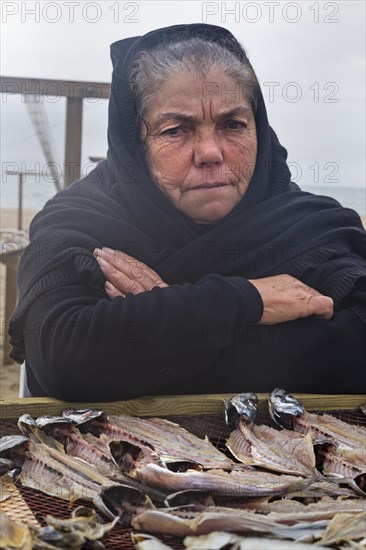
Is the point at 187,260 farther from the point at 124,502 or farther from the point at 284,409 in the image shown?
the point at 124,502

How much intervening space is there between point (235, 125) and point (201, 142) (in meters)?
0.12

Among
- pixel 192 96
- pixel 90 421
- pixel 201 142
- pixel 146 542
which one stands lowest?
pixel 146 542

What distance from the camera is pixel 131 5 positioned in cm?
246

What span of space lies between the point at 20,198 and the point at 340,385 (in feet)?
9.77

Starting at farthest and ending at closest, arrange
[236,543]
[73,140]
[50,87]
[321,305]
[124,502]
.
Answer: [73,140] → [50,87] → [321,305] → [124,502] → [236,543]

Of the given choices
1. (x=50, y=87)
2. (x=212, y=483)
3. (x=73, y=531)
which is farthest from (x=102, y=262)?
(x=73, y=531)

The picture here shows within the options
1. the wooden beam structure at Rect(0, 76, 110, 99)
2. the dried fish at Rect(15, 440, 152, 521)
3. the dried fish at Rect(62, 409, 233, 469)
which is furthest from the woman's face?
the dried fish at Rect(15, 440, 152, 521)

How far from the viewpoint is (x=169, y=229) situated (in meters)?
2.41

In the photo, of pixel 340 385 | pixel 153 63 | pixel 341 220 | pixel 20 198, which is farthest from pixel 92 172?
pixel 20 198

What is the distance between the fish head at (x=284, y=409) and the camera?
2121 mm

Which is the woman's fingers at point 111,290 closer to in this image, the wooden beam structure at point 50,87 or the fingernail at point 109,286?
the fingernail at point 109,286

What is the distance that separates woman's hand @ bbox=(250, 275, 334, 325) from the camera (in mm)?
2373

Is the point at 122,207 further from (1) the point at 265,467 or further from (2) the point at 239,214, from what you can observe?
(1) the point at 265,467

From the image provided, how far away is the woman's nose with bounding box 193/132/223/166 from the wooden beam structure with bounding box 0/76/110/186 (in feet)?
1.32
